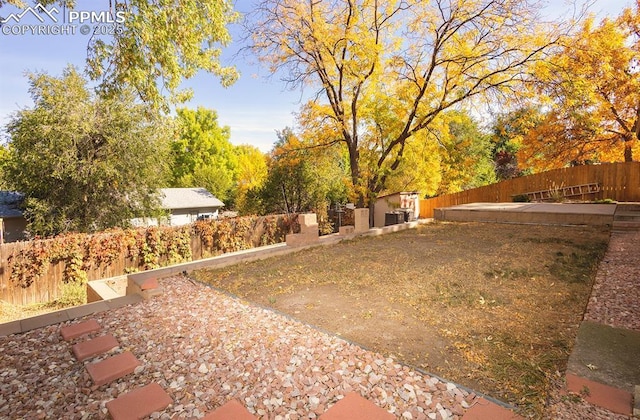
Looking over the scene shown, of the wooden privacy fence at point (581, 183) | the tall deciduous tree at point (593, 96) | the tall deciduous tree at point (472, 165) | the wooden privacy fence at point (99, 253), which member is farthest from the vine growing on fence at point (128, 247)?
the wooden privacy fence at point (581, 183)

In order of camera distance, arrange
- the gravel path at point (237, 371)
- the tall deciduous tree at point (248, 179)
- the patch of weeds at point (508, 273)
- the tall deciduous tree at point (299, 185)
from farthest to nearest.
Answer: the tall deciduous tree at point (248, 179) → the tall deciduous tree at point (299, 185) → the patch of weeds at point (508, 273) → the gravel path at point (237, 371)

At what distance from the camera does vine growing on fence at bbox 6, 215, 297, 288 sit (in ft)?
21.5

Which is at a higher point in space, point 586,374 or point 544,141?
point 544,141

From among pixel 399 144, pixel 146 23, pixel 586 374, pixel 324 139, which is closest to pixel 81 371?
pixel 586 374

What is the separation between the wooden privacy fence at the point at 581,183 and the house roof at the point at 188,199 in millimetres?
17325

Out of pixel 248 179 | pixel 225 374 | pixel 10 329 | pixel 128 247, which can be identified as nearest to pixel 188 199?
pixel 248 179

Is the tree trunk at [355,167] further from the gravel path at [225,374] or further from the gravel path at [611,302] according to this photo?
the gravel path at [225,374]

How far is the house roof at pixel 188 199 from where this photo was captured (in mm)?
20641

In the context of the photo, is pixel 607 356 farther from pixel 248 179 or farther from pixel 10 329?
pixel 248 179

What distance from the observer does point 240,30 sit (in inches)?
395

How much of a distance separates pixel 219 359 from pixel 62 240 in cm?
654

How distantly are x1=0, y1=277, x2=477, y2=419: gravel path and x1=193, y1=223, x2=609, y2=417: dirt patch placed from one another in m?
0.29

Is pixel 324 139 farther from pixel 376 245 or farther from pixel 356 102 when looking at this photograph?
pixel 376 245

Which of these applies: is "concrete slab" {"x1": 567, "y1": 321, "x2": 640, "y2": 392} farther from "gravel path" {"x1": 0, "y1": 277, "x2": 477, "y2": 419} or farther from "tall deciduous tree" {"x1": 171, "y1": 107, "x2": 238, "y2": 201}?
"tall deciduous tree" {"x1": 171, "y1": 107, "x2": 238, "y2": 201}
